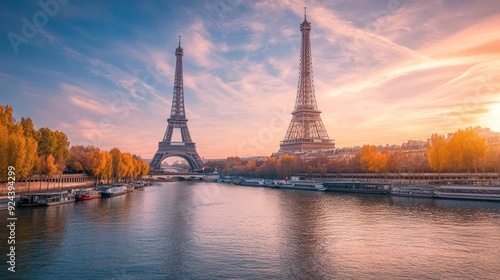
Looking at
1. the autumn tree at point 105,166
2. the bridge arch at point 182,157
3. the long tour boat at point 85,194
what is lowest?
the long tour boat at point 85,194

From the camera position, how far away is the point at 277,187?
8375 cm

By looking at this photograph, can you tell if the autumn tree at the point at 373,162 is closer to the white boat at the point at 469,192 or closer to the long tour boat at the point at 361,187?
the long tour boat at the point at 361,187

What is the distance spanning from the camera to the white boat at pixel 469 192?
148ft

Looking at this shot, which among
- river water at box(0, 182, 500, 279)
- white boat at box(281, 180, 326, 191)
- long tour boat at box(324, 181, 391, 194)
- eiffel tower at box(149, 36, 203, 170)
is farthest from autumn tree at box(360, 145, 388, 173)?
eiffel tower at box(149, 36, 203, 170)

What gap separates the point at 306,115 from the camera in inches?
4857

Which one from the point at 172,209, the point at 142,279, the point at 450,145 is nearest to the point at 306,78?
the point at 450,145

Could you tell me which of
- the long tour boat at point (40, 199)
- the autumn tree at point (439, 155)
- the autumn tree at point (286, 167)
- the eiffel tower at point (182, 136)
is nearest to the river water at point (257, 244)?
the long tour boat at point (40, 199)

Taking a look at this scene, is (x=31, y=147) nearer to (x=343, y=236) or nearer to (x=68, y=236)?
(x=68, y=236)

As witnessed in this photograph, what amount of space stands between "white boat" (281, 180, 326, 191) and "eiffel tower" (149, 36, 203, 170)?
64602mm

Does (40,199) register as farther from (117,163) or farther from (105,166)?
(117,163)

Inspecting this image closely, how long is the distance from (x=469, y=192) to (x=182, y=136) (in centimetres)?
10849

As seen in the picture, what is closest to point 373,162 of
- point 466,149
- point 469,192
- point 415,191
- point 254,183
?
point 466,149

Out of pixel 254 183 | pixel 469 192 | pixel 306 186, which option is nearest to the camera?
pixel 469 192

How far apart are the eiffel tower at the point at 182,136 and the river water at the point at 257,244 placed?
9775cm
